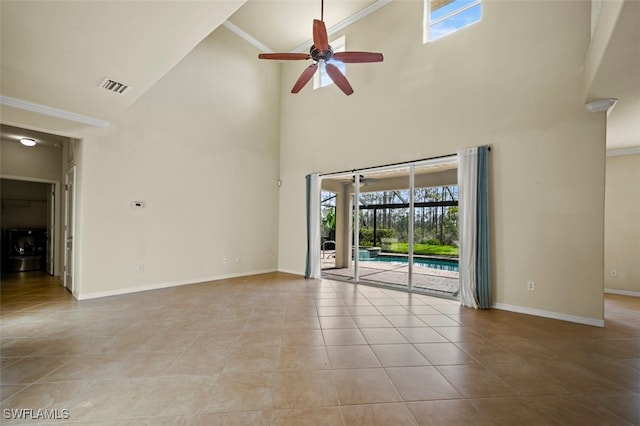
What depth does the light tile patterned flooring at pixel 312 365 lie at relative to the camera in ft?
6.00

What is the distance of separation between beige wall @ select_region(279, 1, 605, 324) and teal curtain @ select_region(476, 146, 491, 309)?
0.14m

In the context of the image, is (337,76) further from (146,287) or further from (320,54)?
(146,287)

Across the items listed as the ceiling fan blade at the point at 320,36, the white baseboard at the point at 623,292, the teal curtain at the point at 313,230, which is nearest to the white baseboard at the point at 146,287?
the teal curtain at the point at 313,230

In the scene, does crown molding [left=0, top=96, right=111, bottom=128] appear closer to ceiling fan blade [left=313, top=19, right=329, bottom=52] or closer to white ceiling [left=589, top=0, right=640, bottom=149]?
ceiling fan blade [left=313, top=19, right=329, bottom=52]

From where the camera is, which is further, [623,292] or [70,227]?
[623,292]

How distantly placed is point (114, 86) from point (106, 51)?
79 cm

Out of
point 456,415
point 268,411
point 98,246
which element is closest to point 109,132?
point 98,246

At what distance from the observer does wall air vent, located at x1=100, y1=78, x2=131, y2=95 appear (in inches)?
123

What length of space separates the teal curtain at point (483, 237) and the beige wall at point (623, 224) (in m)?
3.25

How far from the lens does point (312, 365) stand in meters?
2.42

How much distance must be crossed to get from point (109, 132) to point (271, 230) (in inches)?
155

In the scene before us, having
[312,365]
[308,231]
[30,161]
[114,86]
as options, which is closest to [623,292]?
[308,231]

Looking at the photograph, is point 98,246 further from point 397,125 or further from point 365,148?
point 397,125

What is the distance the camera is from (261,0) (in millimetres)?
5602
